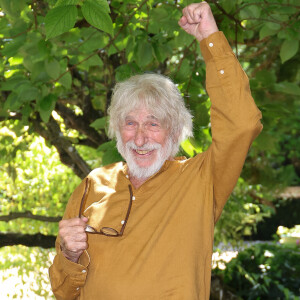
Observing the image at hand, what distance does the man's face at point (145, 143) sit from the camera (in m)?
1.85

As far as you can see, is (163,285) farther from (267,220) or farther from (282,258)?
(267,220)

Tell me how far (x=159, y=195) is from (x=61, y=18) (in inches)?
24.3

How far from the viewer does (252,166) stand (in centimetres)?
601

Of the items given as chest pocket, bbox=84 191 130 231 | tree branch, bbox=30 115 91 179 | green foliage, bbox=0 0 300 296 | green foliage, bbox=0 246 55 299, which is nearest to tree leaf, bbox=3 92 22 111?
green foliage, bbox=0 0 300 296

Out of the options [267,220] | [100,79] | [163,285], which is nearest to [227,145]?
[163,285]

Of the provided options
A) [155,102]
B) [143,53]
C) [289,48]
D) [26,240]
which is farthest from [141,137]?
[26,240]

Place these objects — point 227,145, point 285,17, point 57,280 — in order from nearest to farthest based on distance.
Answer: point 227,145 < point 57,280 < point 285,17

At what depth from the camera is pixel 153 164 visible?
6.03ft

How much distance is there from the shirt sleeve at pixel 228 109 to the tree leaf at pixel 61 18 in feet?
1.27

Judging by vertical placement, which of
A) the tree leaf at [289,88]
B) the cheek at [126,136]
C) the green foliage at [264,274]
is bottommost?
the green foliage at [264,274]

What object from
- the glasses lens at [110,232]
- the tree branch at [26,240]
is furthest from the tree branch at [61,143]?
the glasses lens at [110,232]

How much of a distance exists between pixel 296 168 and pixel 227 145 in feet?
29.9

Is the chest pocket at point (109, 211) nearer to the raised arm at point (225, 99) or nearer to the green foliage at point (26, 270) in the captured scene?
the raised arm at point (225, 99)

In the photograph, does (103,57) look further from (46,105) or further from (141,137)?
(141,137)
